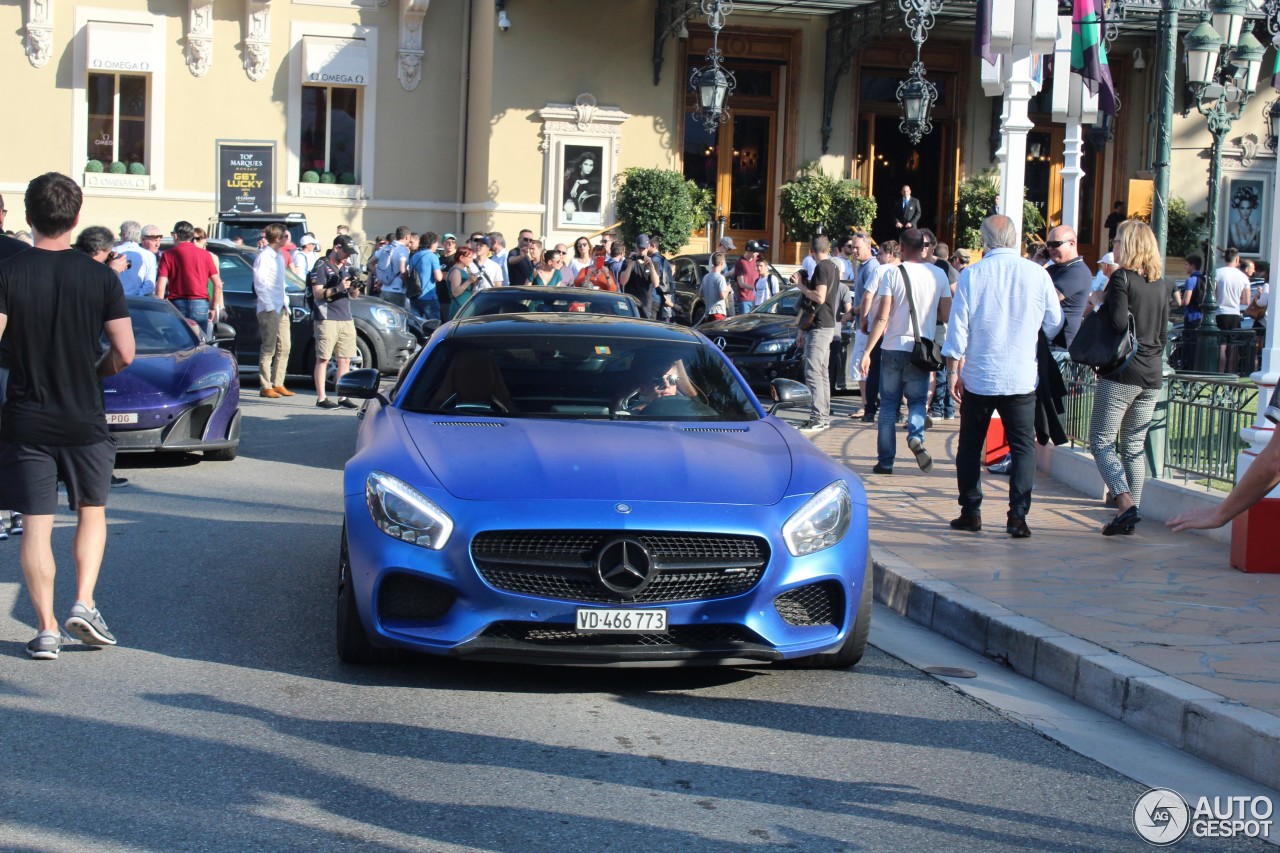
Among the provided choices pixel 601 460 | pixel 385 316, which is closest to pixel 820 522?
pixel 601 460

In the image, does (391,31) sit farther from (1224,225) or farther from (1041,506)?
(1041,506)

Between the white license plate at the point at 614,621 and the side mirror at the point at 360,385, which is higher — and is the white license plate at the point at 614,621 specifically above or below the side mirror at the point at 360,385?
below

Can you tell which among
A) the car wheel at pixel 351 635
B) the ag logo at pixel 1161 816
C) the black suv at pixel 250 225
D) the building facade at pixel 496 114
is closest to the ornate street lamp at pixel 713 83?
the building facade at pixel 496 114

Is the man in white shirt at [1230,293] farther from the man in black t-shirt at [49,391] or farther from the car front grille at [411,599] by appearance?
the man in black t-shirt at [49,391]

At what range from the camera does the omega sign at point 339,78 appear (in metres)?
31.8

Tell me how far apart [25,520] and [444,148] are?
2724 centimetres

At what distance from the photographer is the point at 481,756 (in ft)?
16.7

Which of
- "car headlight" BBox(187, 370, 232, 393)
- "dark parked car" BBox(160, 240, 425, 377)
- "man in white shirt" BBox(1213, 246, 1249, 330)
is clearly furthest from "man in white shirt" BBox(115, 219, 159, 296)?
"man in white shirt" BBox(1213, 246, 1249, 330)

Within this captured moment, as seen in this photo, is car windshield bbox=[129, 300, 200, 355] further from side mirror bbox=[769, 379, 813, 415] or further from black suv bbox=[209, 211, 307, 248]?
black suv bbox=[209, 211, 307, 248]

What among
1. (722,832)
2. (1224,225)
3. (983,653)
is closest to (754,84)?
(1224,225)

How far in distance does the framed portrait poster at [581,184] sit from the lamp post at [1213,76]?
37.6 ft

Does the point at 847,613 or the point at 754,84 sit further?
the point at 754,84

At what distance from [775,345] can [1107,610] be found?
37.7 ft

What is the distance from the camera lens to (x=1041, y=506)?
34.8 feet
